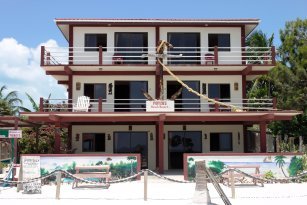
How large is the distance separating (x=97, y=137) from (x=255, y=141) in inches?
436

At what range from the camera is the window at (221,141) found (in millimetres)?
26562

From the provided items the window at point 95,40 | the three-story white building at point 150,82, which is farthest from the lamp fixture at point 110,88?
the window at point 95,40

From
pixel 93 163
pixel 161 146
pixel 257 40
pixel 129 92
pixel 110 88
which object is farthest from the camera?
pixel 257 40

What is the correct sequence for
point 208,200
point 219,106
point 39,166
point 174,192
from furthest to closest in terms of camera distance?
point 219,106
point 39,166
point 174,192
point 208,200

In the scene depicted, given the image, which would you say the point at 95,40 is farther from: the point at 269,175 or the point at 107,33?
the point at 269,175

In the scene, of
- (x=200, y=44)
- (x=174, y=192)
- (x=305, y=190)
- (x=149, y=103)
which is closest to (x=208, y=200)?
(x=174, y=192)

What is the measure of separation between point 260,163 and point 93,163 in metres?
7.59

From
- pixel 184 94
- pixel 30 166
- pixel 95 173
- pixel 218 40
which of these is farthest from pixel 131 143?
A: pixel 30 166

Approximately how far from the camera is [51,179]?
65.4ft

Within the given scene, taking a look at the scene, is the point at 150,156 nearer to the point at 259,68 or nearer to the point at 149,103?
the point at 149,103

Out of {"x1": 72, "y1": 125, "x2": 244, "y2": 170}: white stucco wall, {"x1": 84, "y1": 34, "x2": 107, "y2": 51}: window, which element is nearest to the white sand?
{"x1": 72, "y1": 125, "x2": 244, "y2": 170}: white stucco wall

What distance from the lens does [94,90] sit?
26.5m

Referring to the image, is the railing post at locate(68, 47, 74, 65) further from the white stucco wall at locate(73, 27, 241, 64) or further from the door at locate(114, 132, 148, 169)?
the door at locate(114, 132, 148, 169)

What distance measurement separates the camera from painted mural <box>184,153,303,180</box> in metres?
20.0
